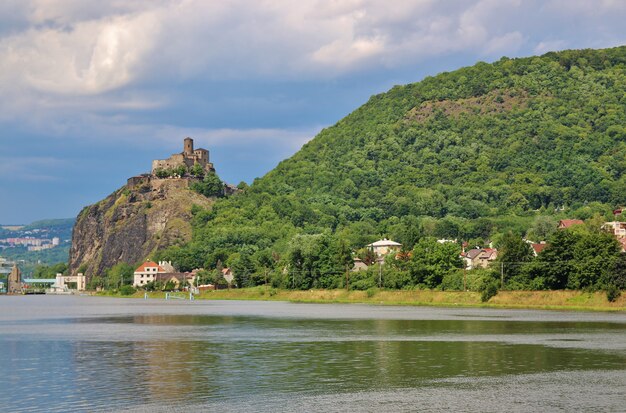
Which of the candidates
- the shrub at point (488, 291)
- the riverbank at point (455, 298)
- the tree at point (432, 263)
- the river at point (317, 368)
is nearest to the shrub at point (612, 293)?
the riverbank at point (455, 298)

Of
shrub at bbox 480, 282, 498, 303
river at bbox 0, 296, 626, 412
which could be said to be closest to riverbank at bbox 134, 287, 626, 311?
shrub at bbox 480, 282, 498, 303

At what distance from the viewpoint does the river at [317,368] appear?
3278 centimetres

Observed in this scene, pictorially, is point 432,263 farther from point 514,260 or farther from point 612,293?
point 612,293

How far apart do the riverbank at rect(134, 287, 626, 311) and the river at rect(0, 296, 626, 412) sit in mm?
25862

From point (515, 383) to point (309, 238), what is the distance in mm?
116154

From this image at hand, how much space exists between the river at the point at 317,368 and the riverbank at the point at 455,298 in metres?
25.9

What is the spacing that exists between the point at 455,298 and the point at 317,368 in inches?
2904

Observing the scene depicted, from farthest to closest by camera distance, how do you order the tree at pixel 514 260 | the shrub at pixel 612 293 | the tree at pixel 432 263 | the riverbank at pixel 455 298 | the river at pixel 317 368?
the tree at pixel 432 263 < the tree at pixel 514 260 < the riverbank at pixel 455 298 < the shrub at pixel 612 293 < the river at pixel 317 368

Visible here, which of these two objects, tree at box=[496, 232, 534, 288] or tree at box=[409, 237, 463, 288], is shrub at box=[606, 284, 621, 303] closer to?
tree at box=[496, 232, 534, 288]

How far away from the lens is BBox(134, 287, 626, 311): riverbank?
319ft

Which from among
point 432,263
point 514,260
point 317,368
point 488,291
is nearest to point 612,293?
point 514,260

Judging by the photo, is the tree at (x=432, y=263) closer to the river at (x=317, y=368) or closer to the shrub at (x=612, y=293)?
the shrub at (x=612, y=293)

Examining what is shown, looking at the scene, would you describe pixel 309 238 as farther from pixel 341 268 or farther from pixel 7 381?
pixel 7 381

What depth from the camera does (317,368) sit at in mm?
42625
